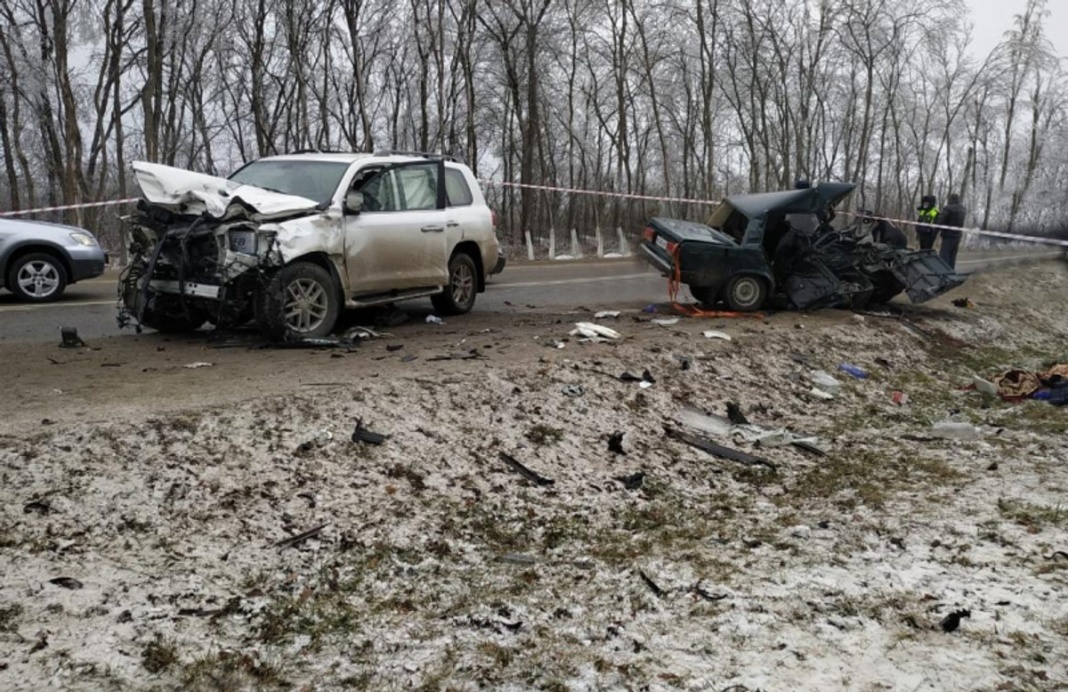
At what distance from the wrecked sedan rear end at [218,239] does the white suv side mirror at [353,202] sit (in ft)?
0.73

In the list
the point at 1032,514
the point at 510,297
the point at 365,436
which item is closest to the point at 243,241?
the point at 365,436

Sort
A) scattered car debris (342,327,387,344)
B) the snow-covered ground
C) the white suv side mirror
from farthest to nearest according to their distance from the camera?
scattered car debris (342,327,387,344)
the white suv side mirror
the snow-covered ground

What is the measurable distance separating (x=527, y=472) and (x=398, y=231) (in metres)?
3.94

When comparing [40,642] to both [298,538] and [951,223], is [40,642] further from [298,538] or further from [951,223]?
[951,223]

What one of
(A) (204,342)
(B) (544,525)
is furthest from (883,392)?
(A) (204,342)

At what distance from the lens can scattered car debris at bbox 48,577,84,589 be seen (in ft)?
12.2

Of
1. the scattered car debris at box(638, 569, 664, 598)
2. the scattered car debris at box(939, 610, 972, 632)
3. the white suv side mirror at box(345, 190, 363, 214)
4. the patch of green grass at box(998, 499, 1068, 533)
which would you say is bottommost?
the patch of green grass at box(998, 499, 1068, 533)

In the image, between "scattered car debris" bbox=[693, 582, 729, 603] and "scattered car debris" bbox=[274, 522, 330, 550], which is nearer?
"scattered car debris" bbox=[693, 582, 729, 603]

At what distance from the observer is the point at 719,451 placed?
640 centimetres

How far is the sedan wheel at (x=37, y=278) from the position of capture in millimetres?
10578

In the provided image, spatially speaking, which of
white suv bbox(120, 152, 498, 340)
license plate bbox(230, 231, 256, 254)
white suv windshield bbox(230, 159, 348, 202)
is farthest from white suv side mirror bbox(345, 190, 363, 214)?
license plate bbox(230, 231, 256, 254)

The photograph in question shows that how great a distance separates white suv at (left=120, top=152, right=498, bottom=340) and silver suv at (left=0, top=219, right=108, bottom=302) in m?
3.28

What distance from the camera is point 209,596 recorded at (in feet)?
12.6

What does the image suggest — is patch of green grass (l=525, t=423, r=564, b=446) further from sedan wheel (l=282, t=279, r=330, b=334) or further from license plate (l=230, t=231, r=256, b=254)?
license plate (l=230, t=231, r=256, b=254)
